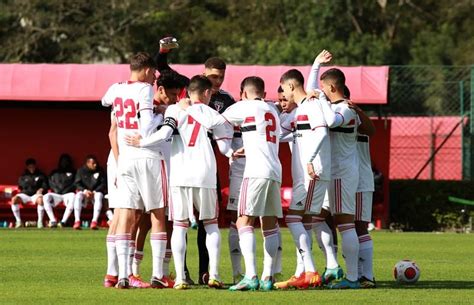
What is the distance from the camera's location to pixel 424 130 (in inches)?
1211

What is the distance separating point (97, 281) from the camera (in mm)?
12875

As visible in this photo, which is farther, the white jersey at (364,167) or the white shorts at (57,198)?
the white shorts at (57,198)

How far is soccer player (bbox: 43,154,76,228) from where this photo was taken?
25.4 metres

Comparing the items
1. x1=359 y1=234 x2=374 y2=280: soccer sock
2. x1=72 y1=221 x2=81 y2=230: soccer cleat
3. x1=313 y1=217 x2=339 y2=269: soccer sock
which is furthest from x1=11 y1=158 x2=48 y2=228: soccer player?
x1=359 y1=234 x2=374 y2=280: soccer sock

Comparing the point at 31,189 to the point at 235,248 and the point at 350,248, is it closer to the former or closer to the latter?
the point at 235,248

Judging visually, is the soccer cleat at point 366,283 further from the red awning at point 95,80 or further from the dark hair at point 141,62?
the red awning at point 95,80

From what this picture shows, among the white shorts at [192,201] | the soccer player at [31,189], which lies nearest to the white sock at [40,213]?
the soccer player at [31,189]

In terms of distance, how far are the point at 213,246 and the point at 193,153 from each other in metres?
0.94

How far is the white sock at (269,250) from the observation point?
1194 cm

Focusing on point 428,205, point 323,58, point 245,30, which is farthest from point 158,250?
point 245,30

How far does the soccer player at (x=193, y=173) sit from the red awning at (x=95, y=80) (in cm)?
1311

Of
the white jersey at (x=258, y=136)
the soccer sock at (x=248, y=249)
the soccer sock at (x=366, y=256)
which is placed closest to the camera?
the soccer sock at (x=248, y=249)

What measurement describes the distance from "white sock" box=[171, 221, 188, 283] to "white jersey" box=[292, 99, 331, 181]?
1374 mm

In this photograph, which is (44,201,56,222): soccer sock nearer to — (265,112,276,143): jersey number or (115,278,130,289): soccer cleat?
(115,278,130,289): soccer cleat
